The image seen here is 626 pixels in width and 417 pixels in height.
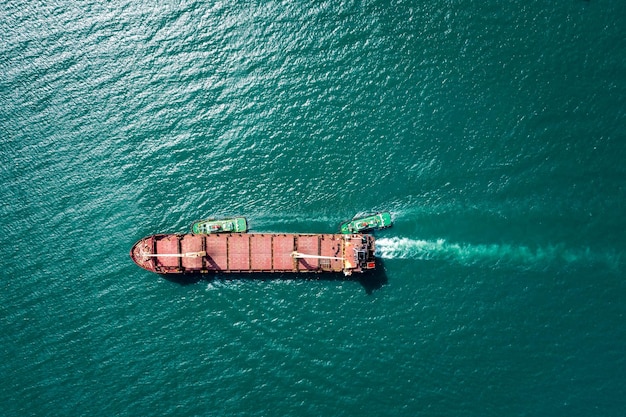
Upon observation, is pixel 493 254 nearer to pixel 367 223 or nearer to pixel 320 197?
pixel 367 223

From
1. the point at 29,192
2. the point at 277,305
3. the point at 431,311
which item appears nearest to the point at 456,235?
the point at 431,311

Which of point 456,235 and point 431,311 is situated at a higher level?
point 456,235

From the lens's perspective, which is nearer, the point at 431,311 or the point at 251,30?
the point at 431,311

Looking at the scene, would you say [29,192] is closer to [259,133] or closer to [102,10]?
[102,10]

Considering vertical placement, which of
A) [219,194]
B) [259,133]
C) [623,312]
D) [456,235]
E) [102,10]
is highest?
[102,10]

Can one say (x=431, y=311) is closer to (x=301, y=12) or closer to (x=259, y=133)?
(x=259, y=133)

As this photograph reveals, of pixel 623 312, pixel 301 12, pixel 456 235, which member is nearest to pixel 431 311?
pixel 456 235

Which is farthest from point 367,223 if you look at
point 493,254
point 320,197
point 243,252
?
point 493,254
